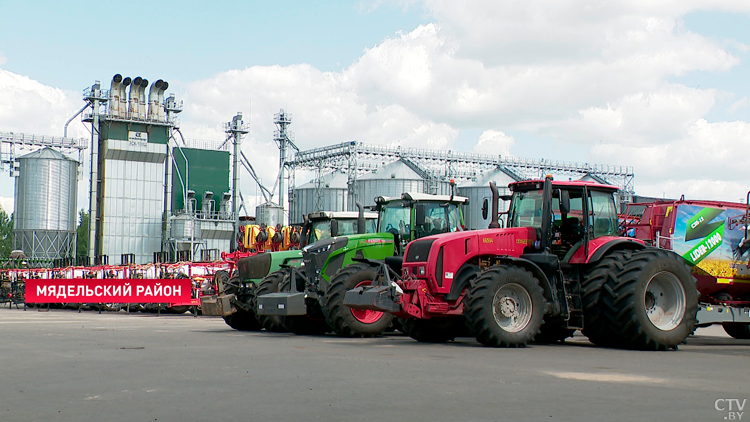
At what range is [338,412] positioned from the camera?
7.52 meters

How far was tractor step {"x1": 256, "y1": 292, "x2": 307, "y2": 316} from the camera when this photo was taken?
17547mm

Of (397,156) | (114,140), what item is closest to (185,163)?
(114,140)

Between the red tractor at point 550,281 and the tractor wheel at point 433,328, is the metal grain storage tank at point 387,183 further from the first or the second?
the red tractor at point 550,281

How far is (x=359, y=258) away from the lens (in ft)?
59.3

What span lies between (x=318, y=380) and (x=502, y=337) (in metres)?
5.29

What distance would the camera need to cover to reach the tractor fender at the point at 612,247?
14.9m

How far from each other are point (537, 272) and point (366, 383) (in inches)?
241

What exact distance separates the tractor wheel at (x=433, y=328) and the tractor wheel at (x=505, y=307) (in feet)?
6.13

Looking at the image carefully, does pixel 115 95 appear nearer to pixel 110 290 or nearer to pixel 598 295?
pixel 110 290

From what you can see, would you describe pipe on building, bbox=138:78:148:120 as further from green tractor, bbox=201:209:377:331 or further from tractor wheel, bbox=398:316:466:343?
tractor wheel, bbox=398:316:466:343

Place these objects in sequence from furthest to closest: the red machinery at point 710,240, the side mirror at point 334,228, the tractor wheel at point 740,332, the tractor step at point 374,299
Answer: the tractor wheel at point 740,332, the side mirror at point 334,228, the red machinery at point 710,240, the tractor step at point 374,299

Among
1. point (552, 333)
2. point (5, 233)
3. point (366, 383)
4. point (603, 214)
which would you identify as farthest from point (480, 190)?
point (5, 233)

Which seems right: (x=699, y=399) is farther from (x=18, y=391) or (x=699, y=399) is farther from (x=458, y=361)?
(x=18, y=391)

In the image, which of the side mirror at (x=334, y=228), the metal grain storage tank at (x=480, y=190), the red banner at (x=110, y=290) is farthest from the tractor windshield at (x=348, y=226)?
the metal grain storage tank at (x=480, y=190)
